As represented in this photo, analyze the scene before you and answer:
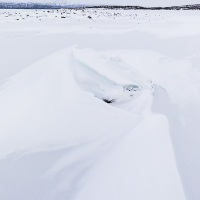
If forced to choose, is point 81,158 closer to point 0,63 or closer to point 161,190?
point 161,190

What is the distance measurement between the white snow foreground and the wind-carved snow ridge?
0.01 meters

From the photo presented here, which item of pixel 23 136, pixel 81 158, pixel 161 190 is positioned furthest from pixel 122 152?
pixel 23 136

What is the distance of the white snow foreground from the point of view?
2.23 metres

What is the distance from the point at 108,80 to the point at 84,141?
5.32 ft

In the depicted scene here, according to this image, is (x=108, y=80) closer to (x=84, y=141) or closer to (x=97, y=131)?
(x=97, y=131)

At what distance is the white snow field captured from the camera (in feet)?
7.39

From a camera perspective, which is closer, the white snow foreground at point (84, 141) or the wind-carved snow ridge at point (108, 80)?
the white snow foreground at point (84, 141)

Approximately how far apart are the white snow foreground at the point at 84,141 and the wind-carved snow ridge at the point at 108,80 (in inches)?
0.6

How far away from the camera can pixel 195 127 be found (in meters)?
3.32

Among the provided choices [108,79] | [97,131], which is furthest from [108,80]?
[97,131]

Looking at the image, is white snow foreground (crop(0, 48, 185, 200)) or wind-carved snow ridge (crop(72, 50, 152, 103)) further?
wind-carved snow ridge (crop(72, 50, 152, 103))

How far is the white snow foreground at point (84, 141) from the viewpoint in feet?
7.31

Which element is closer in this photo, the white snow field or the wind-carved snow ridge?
the white snow field

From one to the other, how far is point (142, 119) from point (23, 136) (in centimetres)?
130
